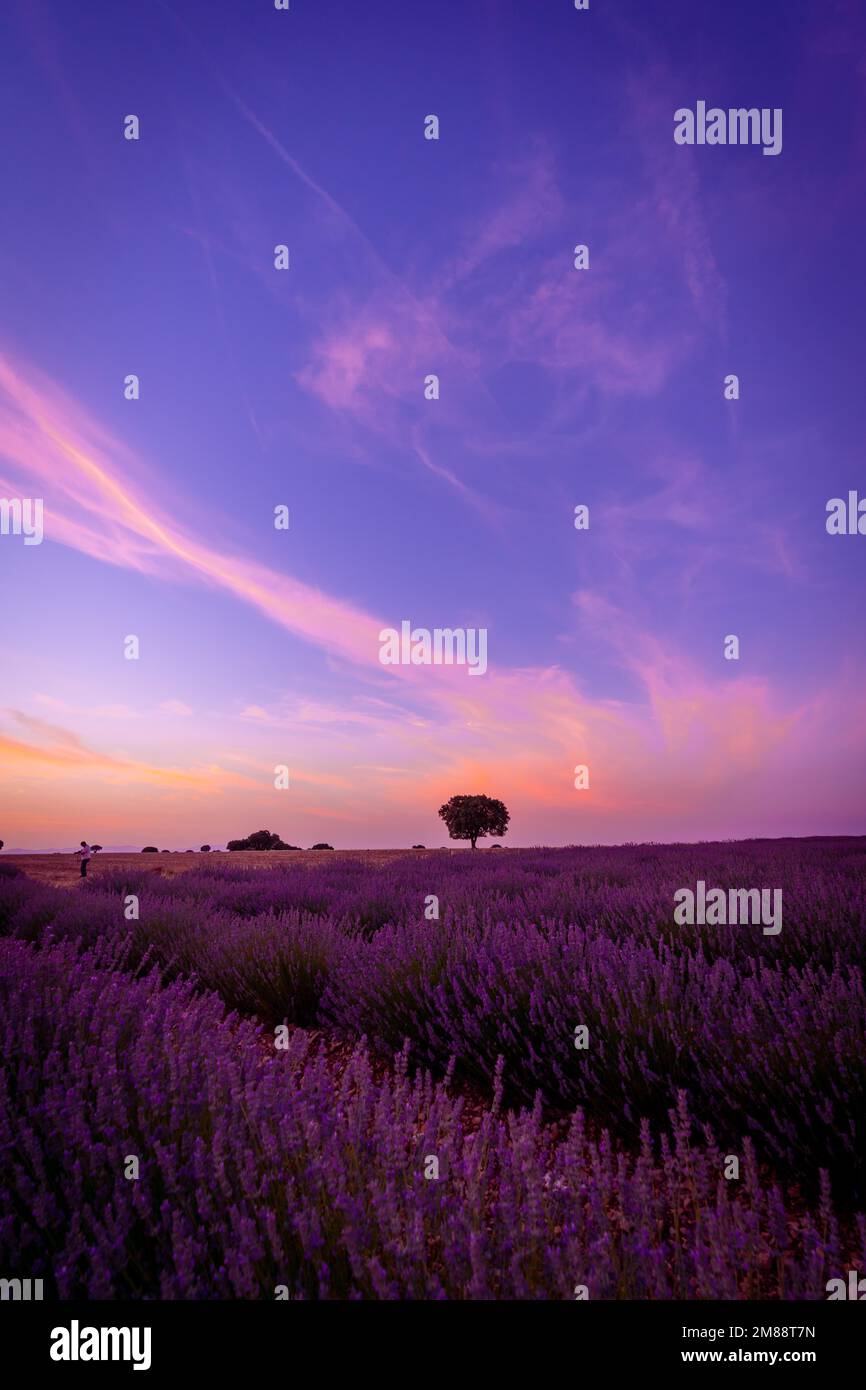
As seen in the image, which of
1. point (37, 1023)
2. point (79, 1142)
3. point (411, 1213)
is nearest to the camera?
point (411, 1213)

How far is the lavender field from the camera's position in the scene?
3.94 ft

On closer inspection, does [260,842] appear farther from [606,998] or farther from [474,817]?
[606,998]

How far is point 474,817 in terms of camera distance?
35.6m

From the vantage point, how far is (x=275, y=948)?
13.0 ft

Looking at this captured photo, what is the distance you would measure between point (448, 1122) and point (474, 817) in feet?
114

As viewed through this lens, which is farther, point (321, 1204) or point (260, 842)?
point (260, 842)

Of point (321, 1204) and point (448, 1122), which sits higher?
point (448, 1122)

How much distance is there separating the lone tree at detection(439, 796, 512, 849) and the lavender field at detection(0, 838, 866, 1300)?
105ft

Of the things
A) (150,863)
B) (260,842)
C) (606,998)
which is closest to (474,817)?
(260,842)

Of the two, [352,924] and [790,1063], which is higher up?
[790,1063]

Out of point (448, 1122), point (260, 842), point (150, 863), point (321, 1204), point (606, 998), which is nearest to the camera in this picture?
point (321, 1204)
